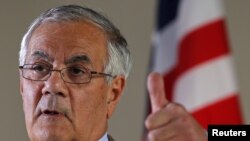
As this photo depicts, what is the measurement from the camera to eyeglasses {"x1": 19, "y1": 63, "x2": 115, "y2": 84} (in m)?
1.22

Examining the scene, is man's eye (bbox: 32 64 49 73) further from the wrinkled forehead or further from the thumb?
the thumb

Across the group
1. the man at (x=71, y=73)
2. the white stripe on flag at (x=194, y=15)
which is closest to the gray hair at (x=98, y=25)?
the man at (x=71, y=73)

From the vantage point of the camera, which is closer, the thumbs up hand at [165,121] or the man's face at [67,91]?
the man's face at [67,91]

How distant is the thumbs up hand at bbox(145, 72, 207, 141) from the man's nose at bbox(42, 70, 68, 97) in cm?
39

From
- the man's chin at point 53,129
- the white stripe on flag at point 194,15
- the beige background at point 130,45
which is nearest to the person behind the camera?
the man's chin at point 53,129

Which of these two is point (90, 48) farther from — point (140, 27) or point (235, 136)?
point (140, 27)

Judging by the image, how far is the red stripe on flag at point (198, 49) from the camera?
237 centimetres

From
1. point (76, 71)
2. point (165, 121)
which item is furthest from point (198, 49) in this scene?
point (76, 71)

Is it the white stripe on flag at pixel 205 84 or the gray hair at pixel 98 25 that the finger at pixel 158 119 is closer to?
the gray hair at pixel 98 25

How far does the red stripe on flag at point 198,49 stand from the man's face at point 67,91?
3.52 ft

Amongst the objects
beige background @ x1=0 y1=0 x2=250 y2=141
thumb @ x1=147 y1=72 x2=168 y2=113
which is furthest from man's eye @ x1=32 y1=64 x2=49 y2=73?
beige background @ x1=0 y1=0 x2=250 y2=141

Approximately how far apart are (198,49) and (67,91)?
1.26 metres

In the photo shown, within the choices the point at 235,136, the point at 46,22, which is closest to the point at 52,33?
the point at 46,22

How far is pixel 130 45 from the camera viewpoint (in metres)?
2.37
